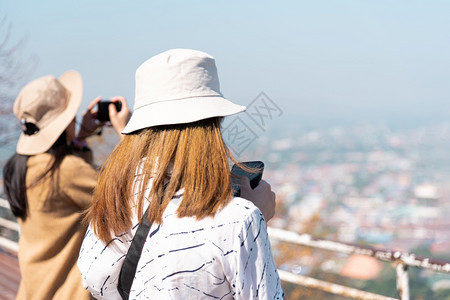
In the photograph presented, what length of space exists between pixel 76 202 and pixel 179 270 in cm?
98

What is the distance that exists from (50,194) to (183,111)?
1.00m

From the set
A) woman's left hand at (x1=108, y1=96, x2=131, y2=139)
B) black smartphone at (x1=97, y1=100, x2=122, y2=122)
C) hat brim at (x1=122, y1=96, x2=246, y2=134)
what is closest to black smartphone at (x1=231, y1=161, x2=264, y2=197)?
hat brim at (x1=122, y1=96, x2=246, y2=134)

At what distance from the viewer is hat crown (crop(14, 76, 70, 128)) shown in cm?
202

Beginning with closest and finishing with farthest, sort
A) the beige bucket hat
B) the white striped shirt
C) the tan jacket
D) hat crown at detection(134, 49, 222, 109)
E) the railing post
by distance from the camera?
1. the white striped shirt
2. hat crown at detection(134, 49, 222, 109)
3. the tan jacket
4. the beige bucket hat
5. the railing post

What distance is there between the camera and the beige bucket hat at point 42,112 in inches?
76.9

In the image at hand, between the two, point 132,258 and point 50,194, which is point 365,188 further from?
point 132,258

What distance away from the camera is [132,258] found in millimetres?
1080

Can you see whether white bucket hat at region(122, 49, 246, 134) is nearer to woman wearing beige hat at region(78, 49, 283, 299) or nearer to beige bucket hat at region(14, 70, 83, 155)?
woman wearing beige hat at region(78, 49, 283, 299)

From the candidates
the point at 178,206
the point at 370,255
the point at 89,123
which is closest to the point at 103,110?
the point at 89,123

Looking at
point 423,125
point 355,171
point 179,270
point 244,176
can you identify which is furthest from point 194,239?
point 423,125

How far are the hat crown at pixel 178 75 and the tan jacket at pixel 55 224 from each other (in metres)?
0.85

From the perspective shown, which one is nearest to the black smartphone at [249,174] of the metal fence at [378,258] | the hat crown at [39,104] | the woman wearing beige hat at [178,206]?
the woman wearing beige hat at [178,206]

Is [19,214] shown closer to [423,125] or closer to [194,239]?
[194,239]

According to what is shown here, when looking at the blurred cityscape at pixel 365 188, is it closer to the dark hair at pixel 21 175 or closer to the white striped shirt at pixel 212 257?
the dark hair at pixel 21 175
